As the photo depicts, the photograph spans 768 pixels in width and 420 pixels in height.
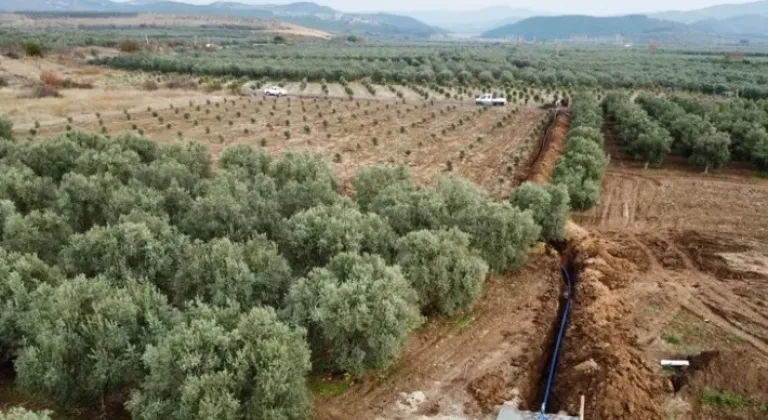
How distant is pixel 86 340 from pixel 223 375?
3.99 meters

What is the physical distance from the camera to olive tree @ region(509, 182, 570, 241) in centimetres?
2381

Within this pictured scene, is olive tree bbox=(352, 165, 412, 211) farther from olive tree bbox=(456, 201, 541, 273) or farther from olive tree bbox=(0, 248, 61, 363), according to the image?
olive tree bbox=(0, 248, 61, 363)

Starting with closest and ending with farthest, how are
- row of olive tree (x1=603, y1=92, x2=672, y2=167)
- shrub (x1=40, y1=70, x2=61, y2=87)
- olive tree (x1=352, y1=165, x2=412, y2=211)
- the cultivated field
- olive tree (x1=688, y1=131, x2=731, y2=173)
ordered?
the cultivated field, olive tree (x1=352, y1=165, x2=412, y2=211), olive tree (x1=688, y1=131, x2=731, y2=173), row of olive tree (x1=603, y1=92, x2=672, y2=167), shrub (x1=40, y1=70, x2=61, y2=87)

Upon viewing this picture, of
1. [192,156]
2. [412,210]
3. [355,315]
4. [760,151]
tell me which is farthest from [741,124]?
[355,315]

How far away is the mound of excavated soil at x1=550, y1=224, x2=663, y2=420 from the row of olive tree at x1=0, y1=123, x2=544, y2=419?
2986 mm

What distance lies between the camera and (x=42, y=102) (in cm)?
5428

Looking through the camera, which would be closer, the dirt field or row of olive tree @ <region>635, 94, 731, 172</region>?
the dirt field

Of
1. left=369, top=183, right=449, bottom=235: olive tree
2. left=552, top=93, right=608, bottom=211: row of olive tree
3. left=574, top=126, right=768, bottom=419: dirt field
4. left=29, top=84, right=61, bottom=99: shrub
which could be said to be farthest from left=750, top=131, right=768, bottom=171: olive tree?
left=29, top=84, right=61, bottom=99: shrub

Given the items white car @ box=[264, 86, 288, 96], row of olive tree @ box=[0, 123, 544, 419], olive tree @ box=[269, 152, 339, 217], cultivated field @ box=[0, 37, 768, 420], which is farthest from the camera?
white car @ box=[264, 86, 288, 96]

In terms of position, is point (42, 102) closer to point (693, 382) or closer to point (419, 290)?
point (419, 290)

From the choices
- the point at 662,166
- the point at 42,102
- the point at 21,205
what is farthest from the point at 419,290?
the point at 42,102

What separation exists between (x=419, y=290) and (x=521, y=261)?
561 centimetres

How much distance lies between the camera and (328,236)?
720 inches

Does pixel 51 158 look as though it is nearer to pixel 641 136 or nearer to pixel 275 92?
pixel 641 136
